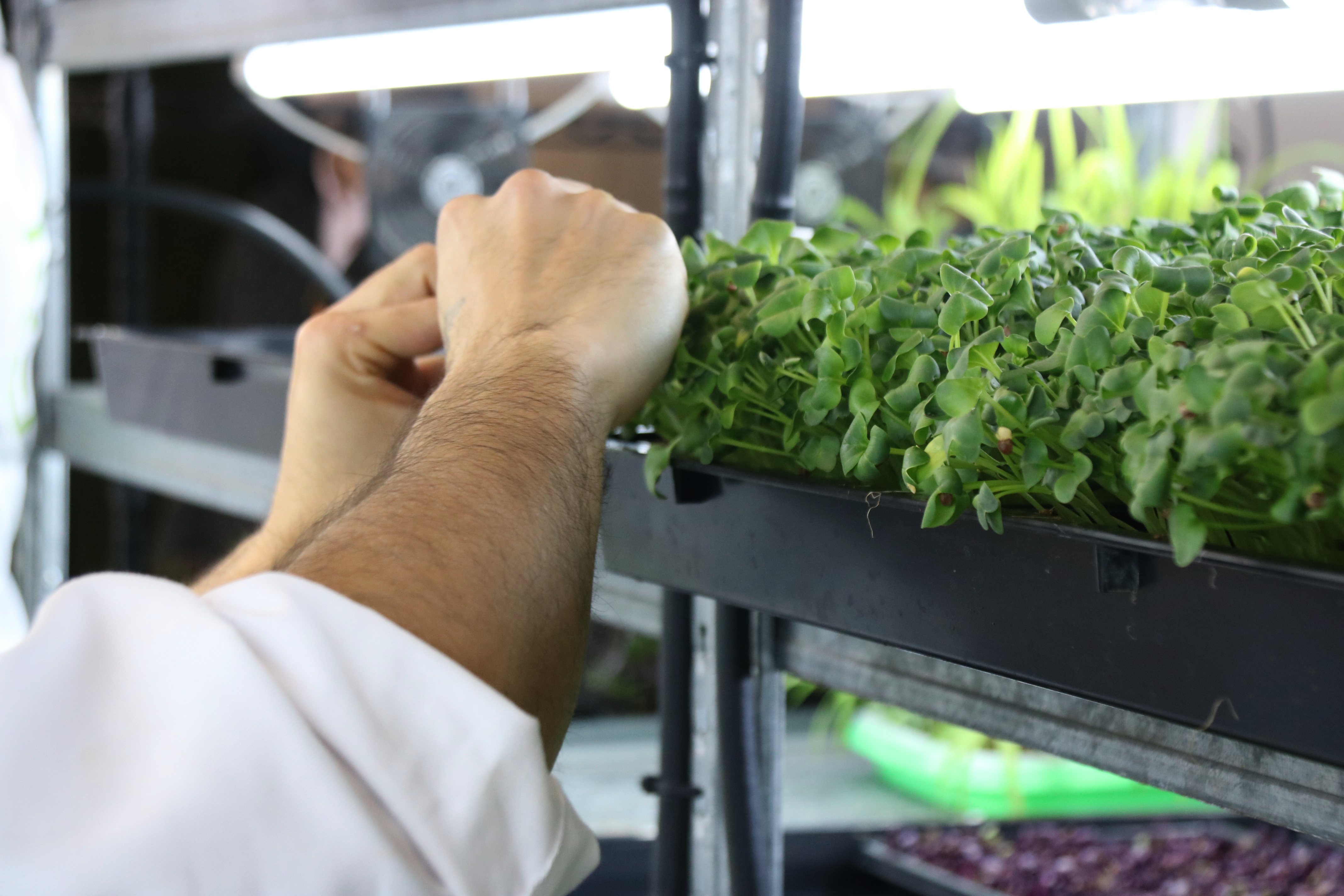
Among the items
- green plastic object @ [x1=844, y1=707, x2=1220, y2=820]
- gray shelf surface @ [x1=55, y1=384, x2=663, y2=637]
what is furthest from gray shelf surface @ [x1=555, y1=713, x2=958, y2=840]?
gray shelf surface @ [x1=55, y1=384, x2=663, y2=637]

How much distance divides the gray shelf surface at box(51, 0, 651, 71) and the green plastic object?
122 centimetres

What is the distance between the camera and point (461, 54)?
1674 millimetres

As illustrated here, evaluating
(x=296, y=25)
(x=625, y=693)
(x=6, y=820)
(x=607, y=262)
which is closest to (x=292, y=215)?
(x=625, y=693)

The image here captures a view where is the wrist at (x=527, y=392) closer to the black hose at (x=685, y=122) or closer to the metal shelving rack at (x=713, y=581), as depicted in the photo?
the metal shelving rack at (x=713, y=581)

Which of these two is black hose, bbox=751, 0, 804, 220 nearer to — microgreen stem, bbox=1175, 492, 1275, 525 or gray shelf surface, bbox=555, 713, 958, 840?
microgreen stem, bbox=1175, 492, 1275, 525

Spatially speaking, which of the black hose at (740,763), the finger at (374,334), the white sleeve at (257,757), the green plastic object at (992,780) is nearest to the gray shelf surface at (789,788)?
the green plastic object at (992,780)

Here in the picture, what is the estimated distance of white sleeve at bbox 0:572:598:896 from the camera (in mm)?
348

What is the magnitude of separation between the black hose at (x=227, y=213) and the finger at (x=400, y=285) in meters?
0.92

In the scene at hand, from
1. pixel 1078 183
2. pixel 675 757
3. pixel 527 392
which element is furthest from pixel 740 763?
pixel 1078 183

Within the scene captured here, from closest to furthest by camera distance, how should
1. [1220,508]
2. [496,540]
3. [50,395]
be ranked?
[1220,508] → [496,540] → [50,395]

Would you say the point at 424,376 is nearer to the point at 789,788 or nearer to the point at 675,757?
the point at 675,757

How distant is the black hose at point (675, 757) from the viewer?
74cm

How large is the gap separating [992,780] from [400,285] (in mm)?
1275

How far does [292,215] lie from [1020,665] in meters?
3.20
